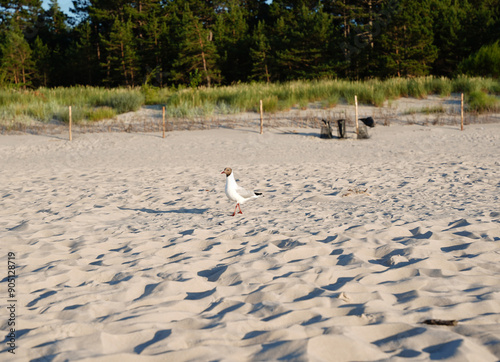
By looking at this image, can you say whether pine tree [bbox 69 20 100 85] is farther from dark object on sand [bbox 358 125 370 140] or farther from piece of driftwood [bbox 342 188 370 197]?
piece of driftwood [bbox 342 188 370 197]

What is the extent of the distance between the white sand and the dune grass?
34.0ft

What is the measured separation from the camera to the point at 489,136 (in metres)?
14.0

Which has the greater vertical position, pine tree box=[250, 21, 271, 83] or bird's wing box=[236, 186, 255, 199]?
pine tree box=[250, 21, 271, 83]

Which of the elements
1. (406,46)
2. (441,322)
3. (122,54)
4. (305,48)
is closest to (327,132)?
(441,322)

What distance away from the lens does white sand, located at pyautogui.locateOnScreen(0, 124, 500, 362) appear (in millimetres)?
2586

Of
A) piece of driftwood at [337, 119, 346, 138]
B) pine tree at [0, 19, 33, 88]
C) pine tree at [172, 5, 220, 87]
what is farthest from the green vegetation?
pine tree at [0, 19, 33, 88]

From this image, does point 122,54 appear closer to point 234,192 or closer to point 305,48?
point 305,48

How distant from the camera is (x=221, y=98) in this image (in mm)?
21828

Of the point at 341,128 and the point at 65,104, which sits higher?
the point at 65,104

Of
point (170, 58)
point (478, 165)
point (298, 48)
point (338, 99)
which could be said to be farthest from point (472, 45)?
point (478, 165)

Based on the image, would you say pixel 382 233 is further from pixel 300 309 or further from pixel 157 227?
pixel 157 227

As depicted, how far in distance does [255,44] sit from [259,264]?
33.9m

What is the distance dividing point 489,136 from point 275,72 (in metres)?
23.5

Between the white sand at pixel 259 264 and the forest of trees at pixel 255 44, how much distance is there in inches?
917
